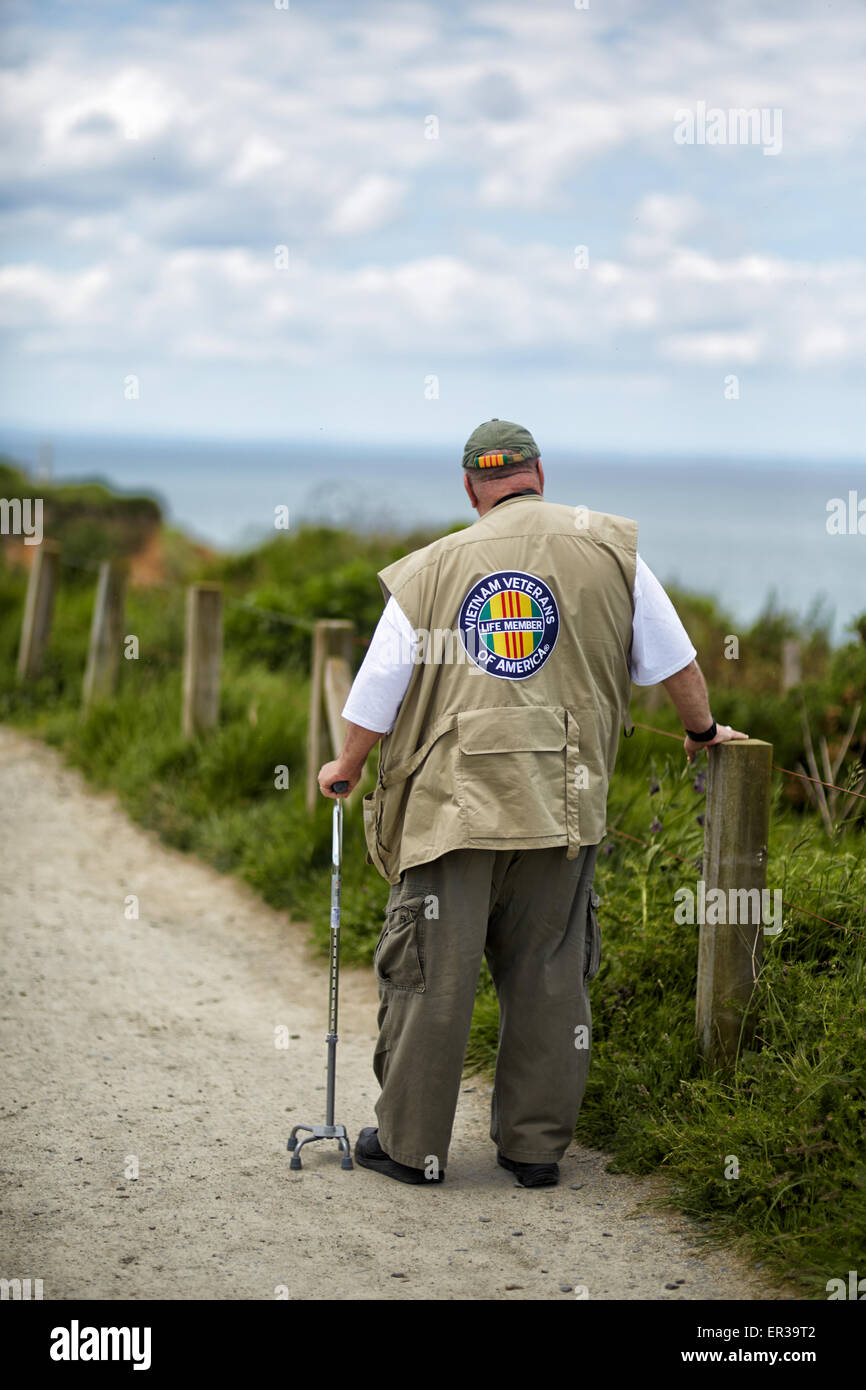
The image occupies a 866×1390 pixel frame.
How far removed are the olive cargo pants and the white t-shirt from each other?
468 millimetres

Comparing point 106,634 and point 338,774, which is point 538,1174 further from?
point 106,634

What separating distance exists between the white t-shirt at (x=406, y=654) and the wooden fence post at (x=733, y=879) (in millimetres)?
388

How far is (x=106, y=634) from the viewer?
941cm

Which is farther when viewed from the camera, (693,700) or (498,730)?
(693,700)

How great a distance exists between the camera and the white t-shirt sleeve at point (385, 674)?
3717 millimetres

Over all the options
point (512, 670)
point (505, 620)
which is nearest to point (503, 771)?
point (512, 670)

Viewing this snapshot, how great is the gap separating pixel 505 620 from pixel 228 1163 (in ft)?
6.08

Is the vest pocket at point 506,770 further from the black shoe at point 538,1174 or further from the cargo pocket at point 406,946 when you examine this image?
the black shoe at point 538,1174

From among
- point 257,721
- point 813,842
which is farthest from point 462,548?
point 257,721

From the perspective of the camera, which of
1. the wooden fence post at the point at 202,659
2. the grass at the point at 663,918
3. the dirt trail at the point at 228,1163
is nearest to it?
the dirt trail at the point at 228,1163

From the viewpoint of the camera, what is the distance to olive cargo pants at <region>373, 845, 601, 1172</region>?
3826 mm

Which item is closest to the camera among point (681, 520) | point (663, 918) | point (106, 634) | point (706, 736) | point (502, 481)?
point (502, 481)

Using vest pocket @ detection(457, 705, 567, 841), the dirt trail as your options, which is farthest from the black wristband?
the dirt trail

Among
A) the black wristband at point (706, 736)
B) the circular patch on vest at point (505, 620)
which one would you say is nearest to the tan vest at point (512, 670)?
the circular patch on vest at point (505, 620)
